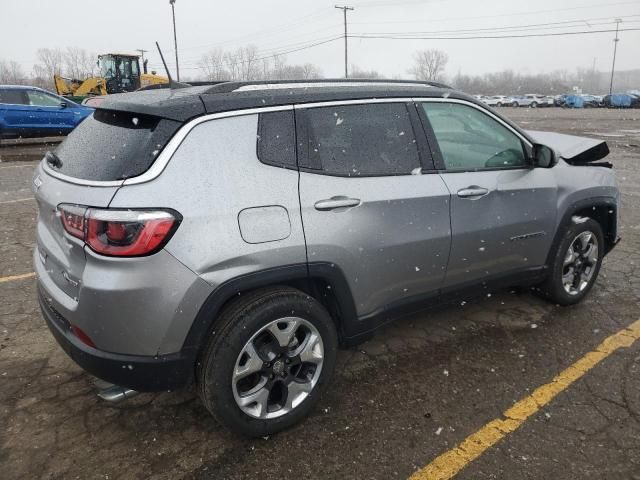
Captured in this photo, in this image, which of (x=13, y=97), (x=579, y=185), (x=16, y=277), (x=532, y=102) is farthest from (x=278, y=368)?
(x=532, y=102)

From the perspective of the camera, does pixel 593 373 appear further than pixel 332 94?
Yes

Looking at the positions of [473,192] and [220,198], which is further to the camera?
[473,192]

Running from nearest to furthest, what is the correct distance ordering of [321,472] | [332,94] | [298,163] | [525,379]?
[321,472]
[298,163]
[332,94]
[525,379]

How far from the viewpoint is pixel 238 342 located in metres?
2.36

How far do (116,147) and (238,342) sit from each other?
1.09m

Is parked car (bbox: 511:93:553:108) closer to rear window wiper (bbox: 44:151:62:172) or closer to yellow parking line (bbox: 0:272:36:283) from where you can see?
yellow parking line (bbox: 0:272:36:283)

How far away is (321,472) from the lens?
2.38 metres

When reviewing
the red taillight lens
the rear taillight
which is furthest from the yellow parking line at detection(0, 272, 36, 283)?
the rear taillight

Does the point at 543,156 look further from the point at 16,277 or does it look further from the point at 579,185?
the point at 16,277

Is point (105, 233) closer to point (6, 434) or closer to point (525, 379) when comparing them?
point (6, 434)

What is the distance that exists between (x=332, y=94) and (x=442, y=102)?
0.85 metres

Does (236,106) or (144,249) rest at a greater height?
(236,106)

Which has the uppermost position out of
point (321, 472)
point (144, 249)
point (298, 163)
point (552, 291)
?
point (298, 163)

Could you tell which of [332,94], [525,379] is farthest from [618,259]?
[332,94]
